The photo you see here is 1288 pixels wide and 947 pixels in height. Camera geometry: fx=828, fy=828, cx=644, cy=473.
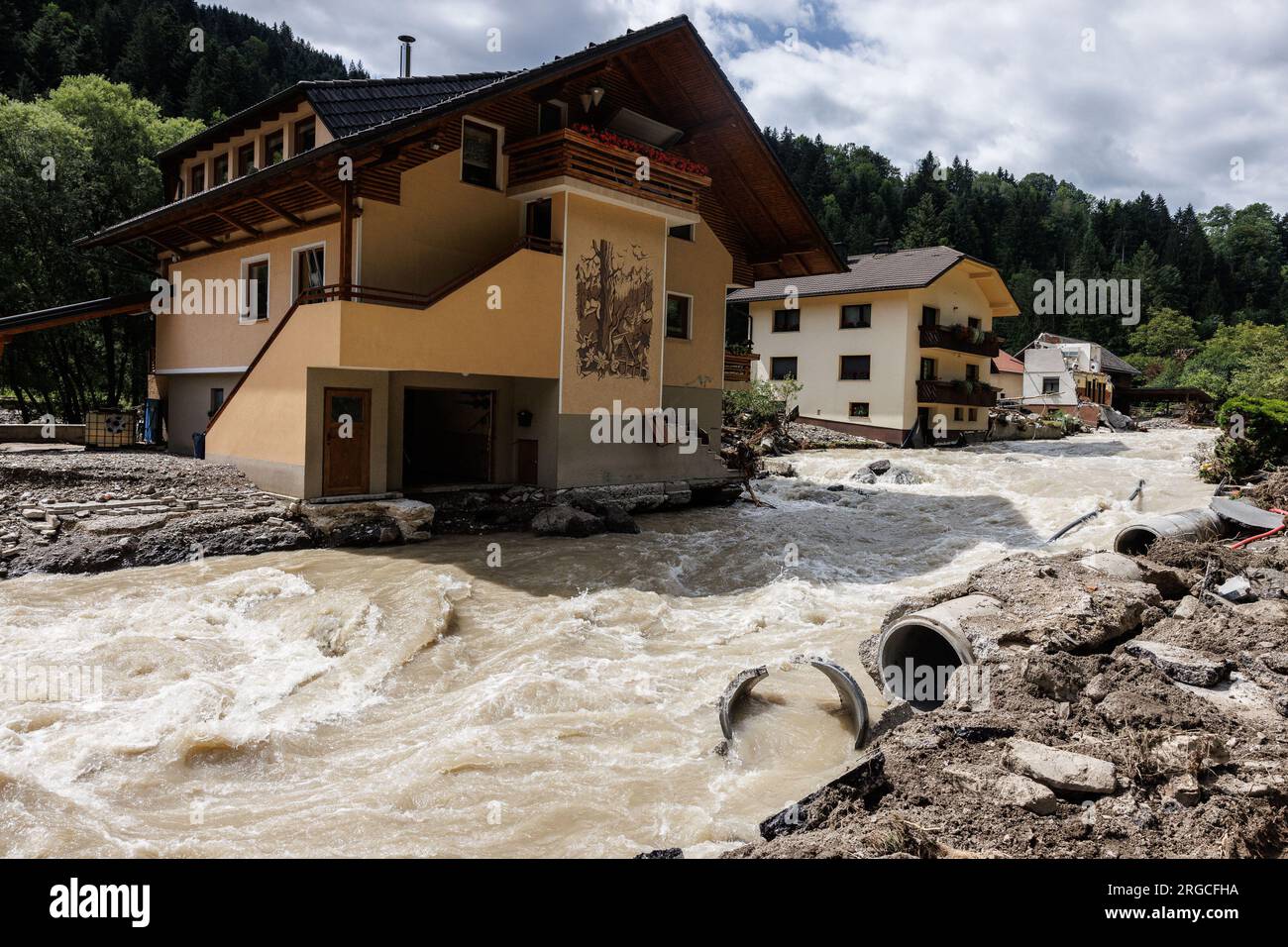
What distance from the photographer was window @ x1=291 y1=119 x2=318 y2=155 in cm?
1870

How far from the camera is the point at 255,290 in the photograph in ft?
64.3

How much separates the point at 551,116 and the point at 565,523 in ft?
32.3

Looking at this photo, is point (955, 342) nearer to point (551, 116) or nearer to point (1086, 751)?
point (551, 116)

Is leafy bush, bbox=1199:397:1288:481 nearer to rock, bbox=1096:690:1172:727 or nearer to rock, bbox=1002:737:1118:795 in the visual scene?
rock, bbox=1096:690:1172:727

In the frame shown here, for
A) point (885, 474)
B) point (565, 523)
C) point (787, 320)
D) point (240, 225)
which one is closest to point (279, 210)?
point (240, 225)

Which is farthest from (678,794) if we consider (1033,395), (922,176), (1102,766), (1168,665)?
(922,176)

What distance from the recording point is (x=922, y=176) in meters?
101

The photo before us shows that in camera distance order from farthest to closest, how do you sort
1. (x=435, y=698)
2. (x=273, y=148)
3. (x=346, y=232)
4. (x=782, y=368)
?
(x=782, y=368) < (x=273, y=148) < (x=346, y=232) < (x=435, y=698)

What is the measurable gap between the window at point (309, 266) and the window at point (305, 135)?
269 cm

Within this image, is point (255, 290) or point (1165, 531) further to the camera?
point (255, 290)

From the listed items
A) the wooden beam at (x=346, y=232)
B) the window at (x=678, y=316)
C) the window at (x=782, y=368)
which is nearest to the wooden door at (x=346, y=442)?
the wooden beam at (x=346, y=232)

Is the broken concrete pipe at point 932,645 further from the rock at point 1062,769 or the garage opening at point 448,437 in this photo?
the garage opening at point 448,437

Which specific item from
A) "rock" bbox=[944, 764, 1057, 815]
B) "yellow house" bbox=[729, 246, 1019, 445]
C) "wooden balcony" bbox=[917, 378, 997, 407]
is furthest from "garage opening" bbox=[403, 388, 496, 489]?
"wooden balcony" bbox=[917, 378, 997, 407]
